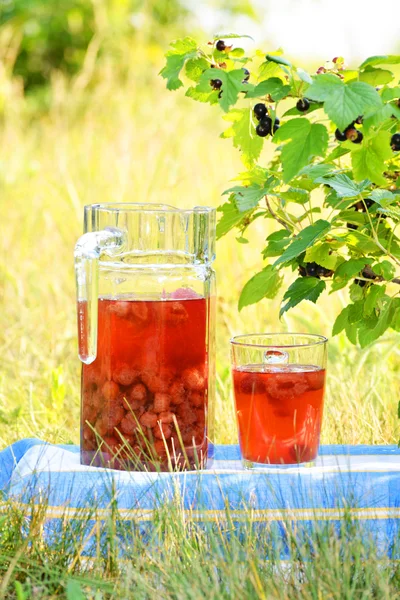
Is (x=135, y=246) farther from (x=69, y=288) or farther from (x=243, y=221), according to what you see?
(x=69, y=288)

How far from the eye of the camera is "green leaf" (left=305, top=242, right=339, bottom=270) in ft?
4.65

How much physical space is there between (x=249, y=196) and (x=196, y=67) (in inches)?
9.8

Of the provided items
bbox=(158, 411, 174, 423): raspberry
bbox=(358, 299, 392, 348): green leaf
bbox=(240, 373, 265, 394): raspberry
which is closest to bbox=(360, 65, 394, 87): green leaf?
bbox=(358, 299, 392, 348): green leaf

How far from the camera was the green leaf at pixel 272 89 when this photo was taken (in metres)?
1.26

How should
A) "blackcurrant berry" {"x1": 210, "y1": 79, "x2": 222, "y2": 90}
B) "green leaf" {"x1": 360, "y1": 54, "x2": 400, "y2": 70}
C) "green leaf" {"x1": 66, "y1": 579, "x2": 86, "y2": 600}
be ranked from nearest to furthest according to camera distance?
"green leaf" {"x1": 66, "y1": 579, "x2": 86, "y2": 600}, "green leaf" {"x1": 360, "y1": 54, "x2": 400, "y2": 70}, "blackcurrant berry" {"x1": 210, "y1": 79, "x2": 222, "y2": 90}

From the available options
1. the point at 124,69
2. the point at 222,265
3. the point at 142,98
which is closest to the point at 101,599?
the point at 222,265

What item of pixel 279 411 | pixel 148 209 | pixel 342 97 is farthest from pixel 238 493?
pixel 342 97

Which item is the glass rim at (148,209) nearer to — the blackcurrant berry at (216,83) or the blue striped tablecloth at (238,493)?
the blackcurrant berry at (216,83)

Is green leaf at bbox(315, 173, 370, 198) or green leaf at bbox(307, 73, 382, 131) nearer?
green leaf at bbox(307, 73, 382, 131)

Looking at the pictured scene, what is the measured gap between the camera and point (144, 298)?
1.39 metres

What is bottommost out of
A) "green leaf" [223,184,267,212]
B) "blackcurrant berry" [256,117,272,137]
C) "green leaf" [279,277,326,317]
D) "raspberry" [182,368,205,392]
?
"raspberry" [182,368,205,392]

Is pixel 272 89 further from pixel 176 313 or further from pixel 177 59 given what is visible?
pixel 176 313

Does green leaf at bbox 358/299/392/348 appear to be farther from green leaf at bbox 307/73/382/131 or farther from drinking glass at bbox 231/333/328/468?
green leaf at bbox 307/73/382/131

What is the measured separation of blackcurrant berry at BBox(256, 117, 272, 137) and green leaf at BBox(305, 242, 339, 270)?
20 cm
